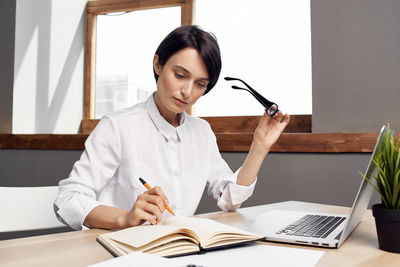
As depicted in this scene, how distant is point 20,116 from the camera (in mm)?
2551

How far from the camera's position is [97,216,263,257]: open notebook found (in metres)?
0.63

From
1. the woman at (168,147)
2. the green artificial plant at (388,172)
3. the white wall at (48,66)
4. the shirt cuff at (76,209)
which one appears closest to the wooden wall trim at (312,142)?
the woman at (168,147)

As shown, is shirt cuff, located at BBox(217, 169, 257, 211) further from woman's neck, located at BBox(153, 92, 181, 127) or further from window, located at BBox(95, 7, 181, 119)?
window, located at BBox(95, 7, 181, 119)

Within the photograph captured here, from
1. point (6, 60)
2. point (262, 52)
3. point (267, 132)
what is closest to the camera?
point (267, 132)

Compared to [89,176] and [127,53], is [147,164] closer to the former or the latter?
[89,176]

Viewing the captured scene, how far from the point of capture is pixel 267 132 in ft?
4.02

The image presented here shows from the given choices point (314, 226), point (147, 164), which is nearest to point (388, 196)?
point (314, 226)

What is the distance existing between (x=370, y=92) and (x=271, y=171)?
600 mm

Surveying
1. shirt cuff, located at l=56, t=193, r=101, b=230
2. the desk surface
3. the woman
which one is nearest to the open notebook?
the desk surface

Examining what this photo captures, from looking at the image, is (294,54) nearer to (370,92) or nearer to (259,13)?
(259,13)

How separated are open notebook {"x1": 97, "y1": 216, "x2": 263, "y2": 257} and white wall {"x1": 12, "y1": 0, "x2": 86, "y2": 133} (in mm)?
2148

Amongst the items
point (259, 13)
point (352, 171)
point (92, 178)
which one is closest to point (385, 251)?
point (92, 178)

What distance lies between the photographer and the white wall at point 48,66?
2.56 meters

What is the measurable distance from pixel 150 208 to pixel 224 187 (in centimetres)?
52
